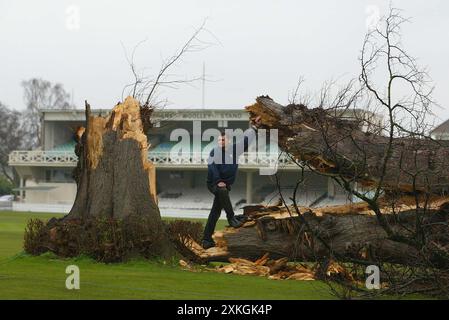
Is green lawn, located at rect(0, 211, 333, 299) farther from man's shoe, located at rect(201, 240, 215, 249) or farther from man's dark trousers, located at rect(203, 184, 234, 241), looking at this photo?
man's dark trousers, located at rect(203, 184, 234, 241)

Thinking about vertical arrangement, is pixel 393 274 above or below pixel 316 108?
below

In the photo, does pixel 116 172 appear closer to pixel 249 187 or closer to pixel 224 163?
pixel 224 163

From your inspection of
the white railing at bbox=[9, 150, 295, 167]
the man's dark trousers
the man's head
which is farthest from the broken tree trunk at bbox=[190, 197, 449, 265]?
the white railing at bbox=[9, 150, 295, 167]

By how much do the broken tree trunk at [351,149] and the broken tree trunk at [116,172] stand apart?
2.32m

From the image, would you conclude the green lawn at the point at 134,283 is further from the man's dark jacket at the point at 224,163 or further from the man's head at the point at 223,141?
the man's head at the point at 223,141

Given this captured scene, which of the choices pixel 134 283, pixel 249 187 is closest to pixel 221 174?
pixel 134 283

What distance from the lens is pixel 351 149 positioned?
1300cm

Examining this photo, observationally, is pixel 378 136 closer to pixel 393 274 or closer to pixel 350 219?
pixel 350 219

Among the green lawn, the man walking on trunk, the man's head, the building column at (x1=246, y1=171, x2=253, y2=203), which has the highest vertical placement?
the man's head

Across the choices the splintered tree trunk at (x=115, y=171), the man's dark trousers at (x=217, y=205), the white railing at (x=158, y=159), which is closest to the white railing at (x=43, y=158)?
the white railing at (x=158, y=159)

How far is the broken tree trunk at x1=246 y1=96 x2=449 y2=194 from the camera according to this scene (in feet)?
39.9
